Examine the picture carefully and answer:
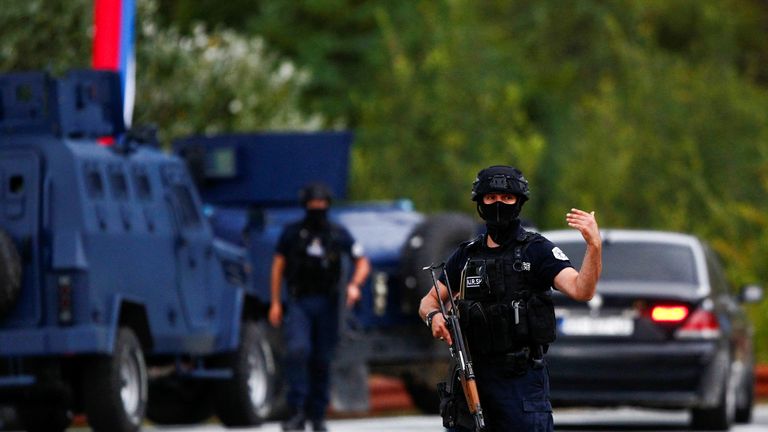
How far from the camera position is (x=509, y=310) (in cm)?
957

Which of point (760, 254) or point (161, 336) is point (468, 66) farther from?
point (161, 336)

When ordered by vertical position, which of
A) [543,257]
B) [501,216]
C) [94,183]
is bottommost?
[94,183]

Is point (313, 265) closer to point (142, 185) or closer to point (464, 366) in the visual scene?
point (142, 185)

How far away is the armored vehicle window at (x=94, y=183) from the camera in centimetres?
1594

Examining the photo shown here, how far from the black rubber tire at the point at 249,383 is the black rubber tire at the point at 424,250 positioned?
1327 mm

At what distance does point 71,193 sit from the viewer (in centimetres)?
1566

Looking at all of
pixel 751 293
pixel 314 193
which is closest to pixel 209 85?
pixel 751 293

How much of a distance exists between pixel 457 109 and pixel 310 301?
2742 centimetres

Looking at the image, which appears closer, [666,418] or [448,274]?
[448,274]

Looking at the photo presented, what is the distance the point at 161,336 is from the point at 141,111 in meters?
13.8

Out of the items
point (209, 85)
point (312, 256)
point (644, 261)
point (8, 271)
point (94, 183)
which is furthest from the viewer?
point (209, 85)

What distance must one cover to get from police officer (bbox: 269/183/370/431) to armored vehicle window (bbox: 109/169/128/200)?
51.2 inches

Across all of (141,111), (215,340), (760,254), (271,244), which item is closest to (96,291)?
(215,340)

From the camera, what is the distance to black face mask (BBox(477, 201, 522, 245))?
9.53 m
